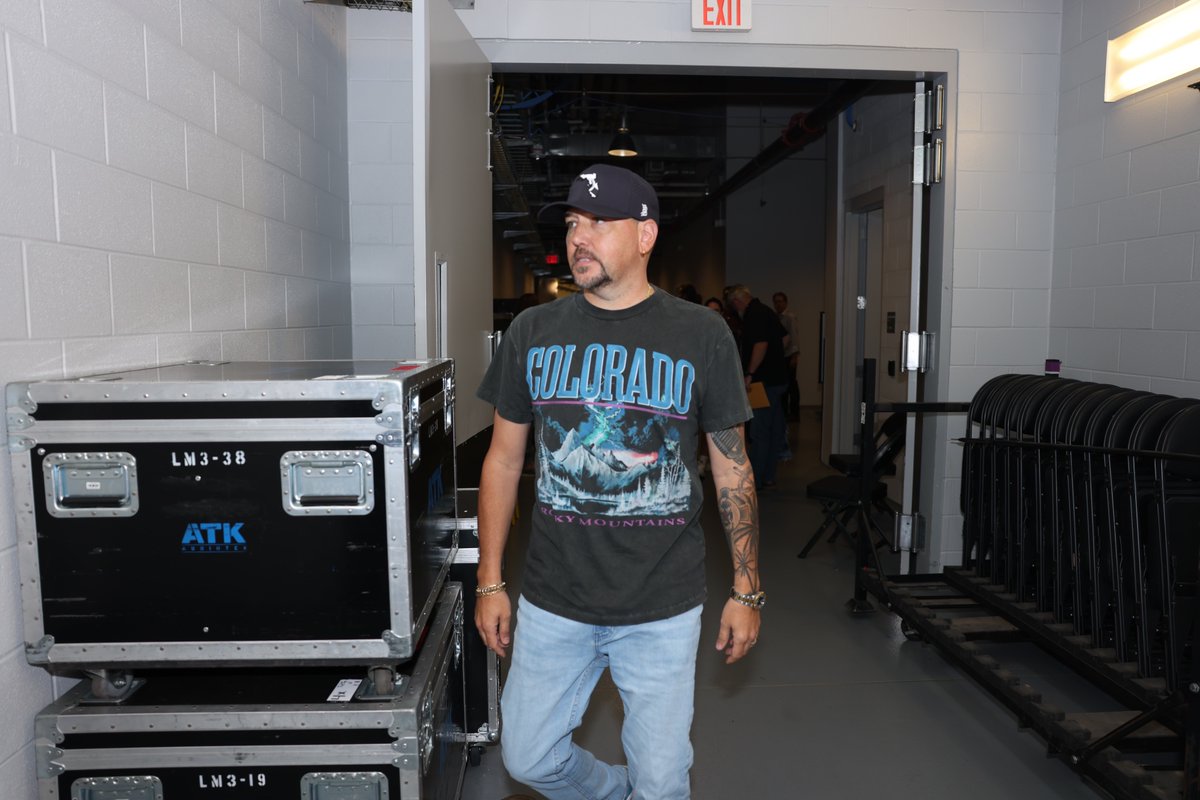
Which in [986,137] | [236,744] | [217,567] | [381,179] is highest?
[986,137]

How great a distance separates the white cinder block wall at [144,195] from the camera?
1.54 metres

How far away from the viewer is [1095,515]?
285 cm

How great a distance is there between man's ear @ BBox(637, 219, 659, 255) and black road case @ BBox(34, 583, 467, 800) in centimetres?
106

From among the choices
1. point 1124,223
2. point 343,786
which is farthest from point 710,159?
point 343,786

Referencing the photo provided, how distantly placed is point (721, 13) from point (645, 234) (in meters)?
2.30

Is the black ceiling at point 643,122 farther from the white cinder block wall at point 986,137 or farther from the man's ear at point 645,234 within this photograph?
the man's ear at point 645,234

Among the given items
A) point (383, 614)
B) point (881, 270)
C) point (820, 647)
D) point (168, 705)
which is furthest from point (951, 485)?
point (168, 705)

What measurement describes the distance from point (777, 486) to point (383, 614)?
5713mm

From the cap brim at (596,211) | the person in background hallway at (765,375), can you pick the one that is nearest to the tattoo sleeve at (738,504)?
the cap brim at (596,211)

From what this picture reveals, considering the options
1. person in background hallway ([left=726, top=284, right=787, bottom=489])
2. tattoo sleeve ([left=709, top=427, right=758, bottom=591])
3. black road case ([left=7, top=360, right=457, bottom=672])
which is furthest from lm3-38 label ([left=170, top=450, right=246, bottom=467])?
person in background hallway ([left=726, top=284, right=787, bottom=489])

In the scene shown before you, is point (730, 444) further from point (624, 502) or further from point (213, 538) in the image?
point (213, 538)

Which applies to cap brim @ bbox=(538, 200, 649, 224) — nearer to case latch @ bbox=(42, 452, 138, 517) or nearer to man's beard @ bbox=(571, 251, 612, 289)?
man's beard @ bbox=(571, 251, 612, 289)

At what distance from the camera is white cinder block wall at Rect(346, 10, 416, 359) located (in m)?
3.67

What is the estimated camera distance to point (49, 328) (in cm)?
161
